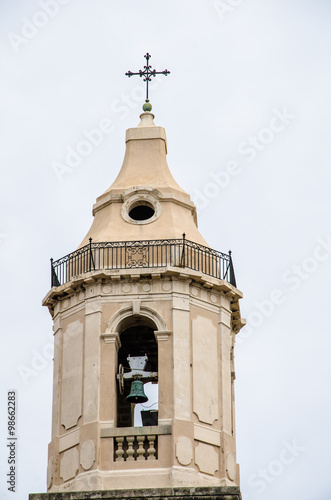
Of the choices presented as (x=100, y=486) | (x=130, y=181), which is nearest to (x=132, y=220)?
(x=130, y=181)

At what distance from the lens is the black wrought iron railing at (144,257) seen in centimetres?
5028

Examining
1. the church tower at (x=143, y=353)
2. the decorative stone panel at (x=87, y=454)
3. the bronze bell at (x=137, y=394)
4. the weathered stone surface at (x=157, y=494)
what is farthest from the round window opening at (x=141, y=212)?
the weathered stone surface at (x=157, y=494)

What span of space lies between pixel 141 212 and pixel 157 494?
9894 millimetres

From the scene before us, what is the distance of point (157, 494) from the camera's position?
151 ft

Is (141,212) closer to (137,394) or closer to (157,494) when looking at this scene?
(137,394)

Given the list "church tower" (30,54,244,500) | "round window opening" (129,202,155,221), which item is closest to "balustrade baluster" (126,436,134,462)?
"church tower" (30,54,244,500)

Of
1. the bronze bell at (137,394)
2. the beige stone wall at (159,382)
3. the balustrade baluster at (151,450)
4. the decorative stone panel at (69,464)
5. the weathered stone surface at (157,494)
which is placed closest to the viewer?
the weathered stone surface at (157,494)

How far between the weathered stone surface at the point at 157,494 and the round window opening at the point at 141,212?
9487 mm

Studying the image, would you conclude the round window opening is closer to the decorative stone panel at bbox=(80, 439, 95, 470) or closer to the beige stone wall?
the beige stone wall

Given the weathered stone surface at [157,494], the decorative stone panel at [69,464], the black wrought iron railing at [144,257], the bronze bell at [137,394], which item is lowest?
the weathered stone surface at [157,494]

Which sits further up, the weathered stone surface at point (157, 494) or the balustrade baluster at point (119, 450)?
the balustrade baluster at point (119, 450)

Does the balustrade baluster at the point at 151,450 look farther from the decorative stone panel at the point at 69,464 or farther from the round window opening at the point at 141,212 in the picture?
the round window opening at the point at 141,212

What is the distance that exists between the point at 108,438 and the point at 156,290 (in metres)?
4.61

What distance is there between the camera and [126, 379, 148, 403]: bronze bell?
48.9 meters
